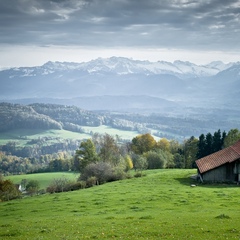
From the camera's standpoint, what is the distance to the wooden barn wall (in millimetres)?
56781

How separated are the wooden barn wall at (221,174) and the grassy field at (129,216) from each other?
1353 cm

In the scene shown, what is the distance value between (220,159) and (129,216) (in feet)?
109

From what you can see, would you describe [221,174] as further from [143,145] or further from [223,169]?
[143,145]

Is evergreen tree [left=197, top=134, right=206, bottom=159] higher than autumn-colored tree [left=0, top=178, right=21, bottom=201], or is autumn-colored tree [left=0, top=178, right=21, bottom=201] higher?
evergreen tree [left=197, top=134, right=206, bottom=159]

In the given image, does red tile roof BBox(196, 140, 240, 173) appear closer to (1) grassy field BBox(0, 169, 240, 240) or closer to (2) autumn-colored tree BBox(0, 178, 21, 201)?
(1) grassy field BBox(0, 169, 240, 240)

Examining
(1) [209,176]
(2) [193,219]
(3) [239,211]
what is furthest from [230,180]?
(2) [193,219]

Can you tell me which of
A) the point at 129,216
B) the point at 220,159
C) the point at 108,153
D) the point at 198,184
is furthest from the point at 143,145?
the point at 129,216

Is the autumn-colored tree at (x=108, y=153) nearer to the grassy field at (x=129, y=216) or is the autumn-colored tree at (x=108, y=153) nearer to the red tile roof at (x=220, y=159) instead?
the red tile roof at (x=220, y=159)

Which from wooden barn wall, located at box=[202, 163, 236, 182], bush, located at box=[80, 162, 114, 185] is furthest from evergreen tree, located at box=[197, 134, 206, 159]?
wooden barn wall, located at box=[202, 163, 236, 182]

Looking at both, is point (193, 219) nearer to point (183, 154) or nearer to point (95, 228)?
point (95, 228)

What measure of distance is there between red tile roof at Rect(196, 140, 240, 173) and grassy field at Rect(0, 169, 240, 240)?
13921 mm

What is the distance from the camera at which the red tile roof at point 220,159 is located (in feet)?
188

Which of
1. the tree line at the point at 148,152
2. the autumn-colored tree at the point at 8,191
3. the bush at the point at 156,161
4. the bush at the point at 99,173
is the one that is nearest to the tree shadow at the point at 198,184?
the bush at the point at 99,173

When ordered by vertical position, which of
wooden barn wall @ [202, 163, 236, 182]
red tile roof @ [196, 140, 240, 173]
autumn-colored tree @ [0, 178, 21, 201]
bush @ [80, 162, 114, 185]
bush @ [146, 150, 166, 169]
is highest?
red tile roof @ [196, 140, 240, 173]
